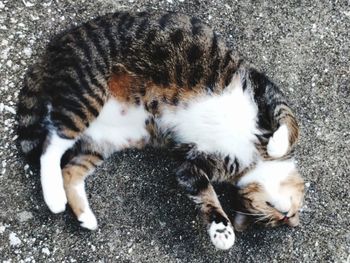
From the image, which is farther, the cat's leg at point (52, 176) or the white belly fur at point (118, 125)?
the white belly fur at point (118, 125)

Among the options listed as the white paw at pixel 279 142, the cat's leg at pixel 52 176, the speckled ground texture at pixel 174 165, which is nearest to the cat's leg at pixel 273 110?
the white paw at pixel 279 142

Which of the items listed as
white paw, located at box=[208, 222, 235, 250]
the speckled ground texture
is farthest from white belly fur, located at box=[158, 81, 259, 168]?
white paw, located at box=[208, 222, 235, 250]

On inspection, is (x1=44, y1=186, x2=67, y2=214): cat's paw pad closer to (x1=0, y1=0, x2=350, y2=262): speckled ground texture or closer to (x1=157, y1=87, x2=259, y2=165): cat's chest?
(x1=0, y1=0, x2=350, y2=262): speckled ground texture

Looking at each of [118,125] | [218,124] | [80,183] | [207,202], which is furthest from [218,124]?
[80,183]

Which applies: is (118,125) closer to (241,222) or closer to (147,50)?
(147,50)

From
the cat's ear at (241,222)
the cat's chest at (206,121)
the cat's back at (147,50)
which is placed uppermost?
the cat's back at (147,50)

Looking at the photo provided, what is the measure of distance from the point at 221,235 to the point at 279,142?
48 centimetres

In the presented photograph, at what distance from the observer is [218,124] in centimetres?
259

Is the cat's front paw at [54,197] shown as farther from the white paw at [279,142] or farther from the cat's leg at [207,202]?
the white paw at [279,142]

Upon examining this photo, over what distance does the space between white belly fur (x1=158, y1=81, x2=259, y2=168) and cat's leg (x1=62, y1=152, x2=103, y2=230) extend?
1.24 feet

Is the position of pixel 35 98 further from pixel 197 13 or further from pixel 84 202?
pixel 197 13

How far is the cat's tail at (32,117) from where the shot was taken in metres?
2.41

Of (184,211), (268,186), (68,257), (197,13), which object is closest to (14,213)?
(68,257)

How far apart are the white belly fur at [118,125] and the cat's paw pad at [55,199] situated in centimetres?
31
